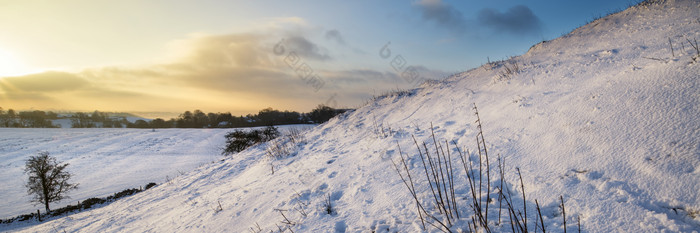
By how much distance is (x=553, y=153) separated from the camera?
3.26 m

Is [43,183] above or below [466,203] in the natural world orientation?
below

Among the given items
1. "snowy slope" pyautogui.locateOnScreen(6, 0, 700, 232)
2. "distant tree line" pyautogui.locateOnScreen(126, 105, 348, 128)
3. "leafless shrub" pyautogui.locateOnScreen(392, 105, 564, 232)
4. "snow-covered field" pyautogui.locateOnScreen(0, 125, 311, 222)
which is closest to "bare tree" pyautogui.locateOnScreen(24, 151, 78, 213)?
"snow-covered field" pyautogui.locateOnScreen(0, 125, 311, 222)

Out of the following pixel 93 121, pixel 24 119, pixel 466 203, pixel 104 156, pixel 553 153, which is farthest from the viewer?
pixel 93 121

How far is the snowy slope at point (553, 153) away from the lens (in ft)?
7.79

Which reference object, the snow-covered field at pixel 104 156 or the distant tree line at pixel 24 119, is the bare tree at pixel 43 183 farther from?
the distant tree line at pixel 24 119

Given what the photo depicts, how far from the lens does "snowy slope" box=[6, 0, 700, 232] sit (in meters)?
2.38

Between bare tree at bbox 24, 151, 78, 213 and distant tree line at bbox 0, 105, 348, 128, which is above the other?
distant tree line at bbox 0, 105, 348, 128

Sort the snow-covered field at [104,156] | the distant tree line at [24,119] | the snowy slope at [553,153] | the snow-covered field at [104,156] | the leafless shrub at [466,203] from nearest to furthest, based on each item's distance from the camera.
A: the leafless shrub at [466,203] → the snowy slope at [553,153] → the snow-covered field at [104,156] → the snow-covered field at [104,156] → the distant tree line at [24,119]

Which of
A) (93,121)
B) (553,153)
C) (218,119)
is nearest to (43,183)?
(553,153)

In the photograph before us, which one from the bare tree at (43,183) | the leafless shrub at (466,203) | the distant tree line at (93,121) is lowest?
the bare tree at (43,183)

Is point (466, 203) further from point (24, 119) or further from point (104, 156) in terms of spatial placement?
point (24, 119)

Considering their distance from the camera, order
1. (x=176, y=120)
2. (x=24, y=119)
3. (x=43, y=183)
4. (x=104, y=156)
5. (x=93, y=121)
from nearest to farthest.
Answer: (x=43, y=183) → (x=104, y=156) → (x=176, y=120) → (x=24, y=119) → (x=93, y=121)

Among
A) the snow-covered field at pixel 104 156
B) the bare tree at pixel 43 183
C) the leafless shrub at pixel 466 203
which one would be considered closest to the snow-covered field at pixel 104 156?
the snow-covered field at pixel 104 156

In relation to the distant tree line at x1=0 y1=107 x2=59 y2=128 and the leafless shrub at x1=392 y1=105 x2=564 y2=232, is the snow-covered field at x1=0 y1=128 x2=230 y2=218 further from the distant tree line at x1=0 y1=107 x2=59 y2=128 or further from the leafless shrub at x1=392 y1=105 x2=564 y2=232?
the distant tree line at x1=0 y1=107 x2=59 y2=128
